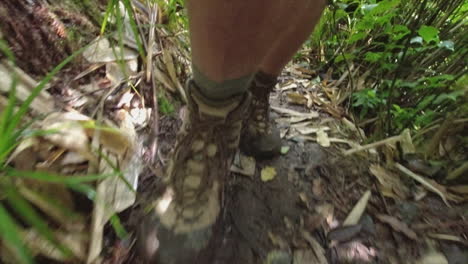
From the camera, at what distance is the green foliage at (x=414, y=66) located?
965mm

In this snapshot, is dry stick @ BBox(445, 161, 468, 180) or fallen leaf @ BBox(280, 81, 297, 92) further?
fallen leaf @ BBox(280, 81, 297, 92)

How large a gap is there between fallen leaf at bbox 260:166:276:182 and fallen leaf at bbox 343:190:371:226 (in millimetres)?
248

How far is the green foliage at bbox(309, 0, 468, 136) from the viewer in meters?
0.96

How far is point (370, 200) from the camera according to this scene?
2.82 feet

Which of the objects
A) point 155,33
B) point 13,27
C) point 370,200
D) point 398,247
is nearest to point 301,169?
point 370,200

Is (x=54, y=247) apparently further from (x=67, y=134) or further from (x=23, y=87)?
(x=23, y=87)

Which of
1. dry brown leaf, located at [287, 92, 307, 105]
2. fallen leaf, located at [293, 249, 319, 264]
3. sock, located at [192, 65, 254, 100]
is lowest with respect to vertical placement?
dry brown leaf, located at [287, 92, 307, 105]

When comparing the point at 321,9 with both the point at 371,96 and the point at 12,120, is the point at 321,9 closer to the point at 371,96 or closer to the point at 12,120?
the point at 371,96

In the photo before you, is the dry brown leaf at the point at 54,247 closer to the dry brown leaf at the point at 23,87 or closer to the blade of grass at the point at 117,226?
the blade of grass at the point at 117,226

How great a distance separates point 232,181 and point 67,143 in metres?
0.45

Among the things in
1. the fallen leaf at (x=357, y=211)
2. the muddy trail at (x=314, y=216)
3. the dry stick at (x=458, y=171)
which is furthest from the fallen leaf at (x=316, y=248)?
the dry stick at (x=458, y=171)

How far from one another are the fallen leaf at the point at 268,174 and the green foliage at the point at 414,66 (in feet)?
1.63

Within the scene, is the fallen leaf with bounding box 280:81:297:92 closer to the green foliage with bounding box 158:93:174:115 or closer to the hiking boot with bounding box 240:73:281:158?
the hiking boot with bounding box 240:73:281:158

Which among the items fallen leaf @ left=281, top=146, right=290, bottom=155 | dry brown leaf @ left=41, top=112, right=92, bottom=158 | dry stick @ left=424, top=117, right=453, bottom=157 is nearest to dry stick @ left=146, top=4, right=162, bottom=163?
dry brown leaf @ left=41, top=112, right=92, bottom=158
